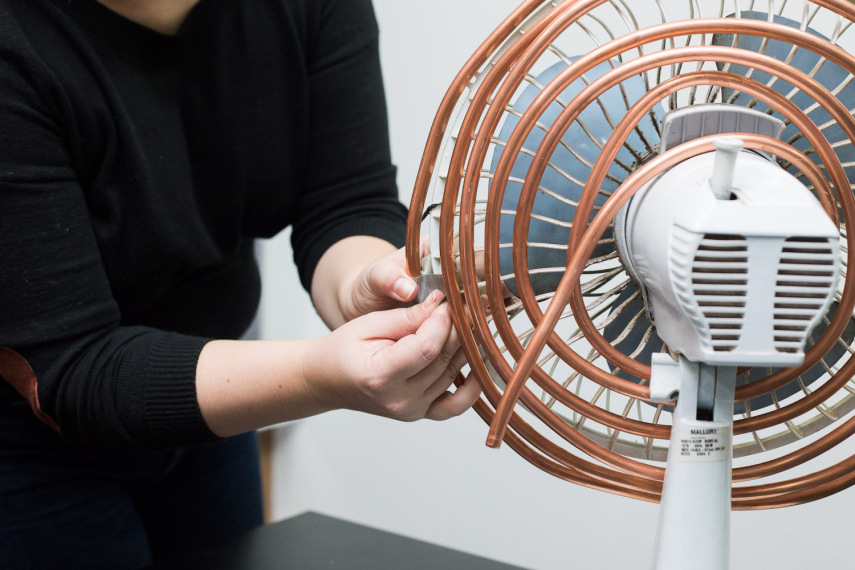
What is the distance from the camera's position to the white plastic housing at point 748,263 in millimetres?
394

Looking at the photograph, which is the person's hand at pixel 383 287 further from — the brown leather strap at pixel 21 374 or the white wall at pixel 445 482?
the white wall at pixel 445 482

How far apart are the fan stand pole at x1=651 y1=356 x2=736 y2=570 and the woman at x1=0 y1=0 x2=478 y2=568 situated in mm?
175

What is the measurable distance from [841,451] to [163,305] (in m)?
0.98

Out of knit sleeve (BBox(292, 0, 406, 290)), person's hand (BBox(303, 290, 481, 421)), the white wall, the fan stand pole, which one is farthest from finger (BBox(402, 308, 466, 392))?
the white wall

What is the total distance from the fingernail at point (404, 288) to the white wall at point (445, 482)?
879 mm

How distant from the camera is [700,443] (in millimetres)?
469

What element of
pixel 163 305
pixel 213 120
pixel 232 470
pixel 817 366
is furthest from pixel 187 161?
pixel 817 366

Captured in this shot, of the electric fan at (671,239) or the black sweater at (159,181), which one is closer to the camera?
the electric fan at (671,239)

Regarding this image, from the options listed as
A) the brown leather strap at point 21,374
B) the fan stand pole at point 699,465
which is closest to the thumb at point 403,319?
the fan stand pole at point 699,465

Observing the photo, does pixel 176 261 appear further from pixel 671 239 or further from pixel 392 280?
pixel 671 239

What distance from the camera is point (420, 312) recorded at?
0.58 metres

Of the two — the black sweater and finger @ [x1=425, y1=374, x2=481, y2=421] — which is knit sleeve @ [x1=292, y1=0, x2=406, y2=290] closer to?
the black sweater

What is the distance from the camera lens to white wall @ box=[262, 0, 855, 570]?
126cm

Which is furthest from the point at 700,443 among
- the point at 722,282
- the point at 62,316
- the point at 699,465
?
the point at 62,316
